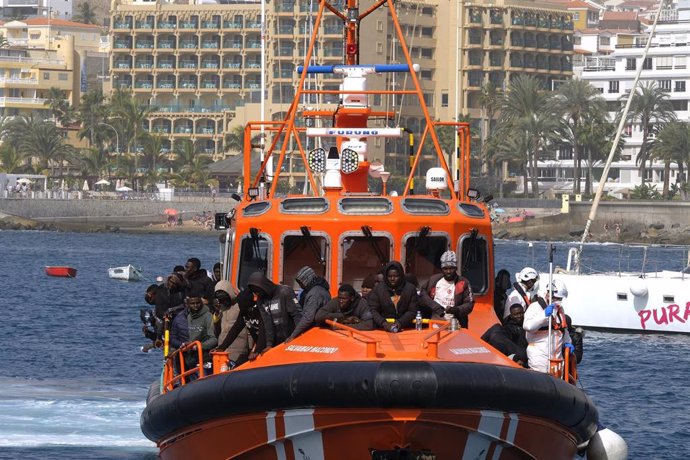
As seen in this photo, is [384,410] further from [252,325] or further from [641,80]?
[641,80]

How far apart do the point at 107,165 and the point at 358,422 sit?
130 m

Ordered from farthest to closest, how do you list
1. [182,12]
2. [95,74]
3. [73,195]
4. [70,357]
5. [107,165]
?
[95,74] < [182,12] < [107,165] < [73,195] < [70,357]

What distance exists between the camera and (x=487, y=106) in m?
146

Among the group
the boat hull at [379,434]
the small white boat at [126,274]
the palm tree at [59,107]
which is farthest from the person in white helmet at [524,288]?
the palm tree at [59,107]

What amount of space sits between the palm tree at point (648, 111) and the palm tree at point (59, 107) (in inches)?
2211

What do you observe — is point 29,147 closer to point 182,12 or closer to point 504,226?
point 182,12

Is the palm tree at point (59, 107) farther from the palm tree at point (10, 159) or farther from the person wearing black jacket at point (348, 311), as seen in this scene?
the person wearing black jacket at point (348, 311)

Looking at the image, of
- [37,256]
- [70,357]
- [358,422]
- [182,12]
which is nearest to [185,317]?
[358,422]

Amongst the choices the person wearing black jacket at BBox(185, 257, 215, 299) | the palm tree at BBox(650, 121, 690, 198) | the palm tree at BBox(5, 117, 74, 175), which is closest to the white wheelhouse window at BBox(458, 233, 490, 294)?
Answer: the person wearing black jacket at BBox(185, 257, 215, 299)

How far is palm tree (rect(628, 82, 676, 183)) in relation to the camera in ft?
428

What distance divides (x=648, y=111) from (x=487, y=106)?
19.4 meters

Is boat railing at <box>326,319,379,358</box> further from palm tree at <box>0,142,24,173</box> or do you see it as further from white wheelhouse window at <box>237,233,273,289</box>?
palm tree at <box>0,142,24,173</box>

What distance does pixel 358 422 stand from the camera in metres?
14.6

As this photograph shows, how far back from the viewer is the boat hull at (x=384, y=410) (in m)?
14.3
